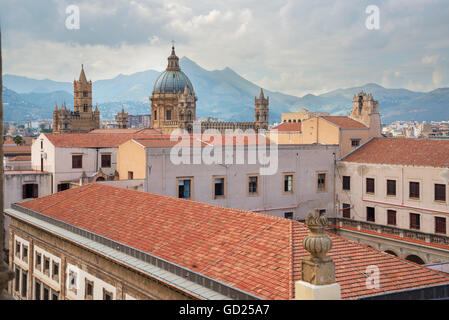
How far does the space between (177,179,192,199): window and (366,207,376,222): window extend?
1625cm

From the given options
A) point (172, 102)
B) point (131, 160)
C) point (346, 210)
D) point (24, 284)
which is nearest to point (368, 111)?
point (346, 210)

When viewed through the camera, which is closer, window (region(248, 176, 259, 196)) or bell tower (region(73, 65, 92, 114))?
window (region(248, 176, 259, 196))

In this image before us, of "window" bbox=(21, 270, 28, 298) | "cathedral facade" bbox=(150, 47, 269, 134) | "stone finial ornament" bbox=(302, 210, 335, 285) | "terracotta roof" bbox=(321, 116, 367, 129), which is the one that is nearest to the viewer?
"stone finial ornament" bbox=(302, 210, 335, 285)

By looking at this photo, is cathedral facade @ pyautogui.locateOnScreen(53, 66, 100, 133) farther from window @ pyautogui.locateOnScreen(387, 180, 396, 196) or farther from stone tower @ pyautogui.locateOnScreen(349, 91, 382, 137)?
window @ pyautogui.locateOnScreen(387, 180, 396, 196)

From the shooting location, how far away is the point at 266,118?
8838 centimetres

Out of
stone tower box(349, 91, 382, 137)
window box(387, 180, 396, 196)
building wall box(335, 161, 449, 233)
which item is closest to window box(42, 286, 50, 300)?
building wall box(335, 161, 449, 233)

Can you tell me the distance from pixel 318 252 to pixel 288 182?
34.7 m

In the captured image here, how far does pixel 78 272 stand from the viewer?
21688mm

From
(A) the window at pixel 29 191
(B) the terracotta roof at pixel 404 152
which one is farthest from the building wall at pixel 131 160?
(B) the terracotta roof at pixel 404 152

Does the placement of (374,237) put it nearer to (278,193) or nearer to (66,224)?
(278,193)

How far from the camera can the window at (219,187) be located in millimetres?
40894

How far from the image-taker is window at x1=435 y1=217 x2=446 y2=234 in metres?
38.3

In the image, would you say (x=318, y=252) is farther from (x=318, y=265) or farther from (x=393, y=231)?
→ (x=393, y=231)

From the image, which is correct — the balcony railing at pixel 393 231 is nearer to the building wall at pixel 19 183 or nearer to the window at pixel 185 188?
the window at pixel 185 188
